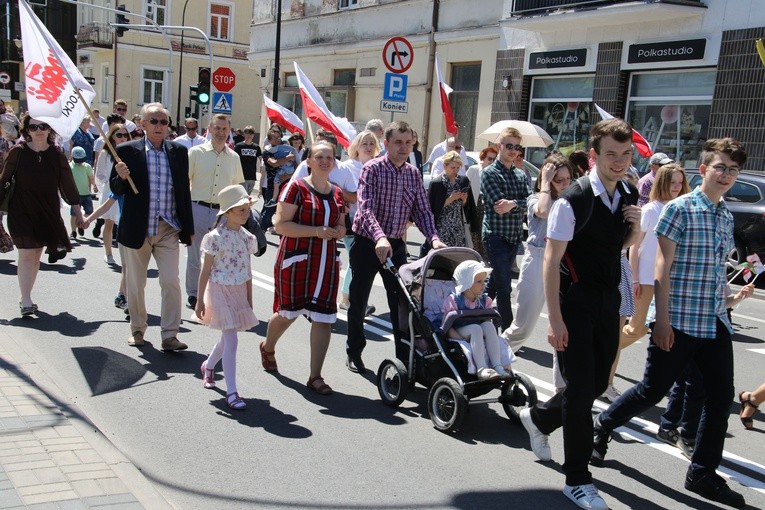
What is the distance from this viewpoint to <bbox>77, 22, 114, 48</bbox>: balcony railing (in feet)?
164

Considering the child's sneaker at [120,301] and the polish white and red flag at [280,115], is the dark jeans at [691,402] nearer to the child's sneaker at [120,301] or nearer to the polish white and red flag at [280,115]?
the child's sneaker at [120,301]

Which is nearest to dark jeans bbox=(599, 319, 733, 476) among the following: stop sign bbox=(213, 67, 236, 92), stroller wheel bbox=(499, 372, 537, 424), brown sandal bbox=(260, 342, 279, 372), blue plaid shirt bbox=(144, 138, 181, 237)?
stroller wheel bbox=(499, 372, 537, 424)

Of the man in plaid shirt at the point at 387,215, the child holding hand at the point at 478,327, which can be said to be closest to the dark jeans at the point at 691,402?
the child holding hand at the point at 478,327

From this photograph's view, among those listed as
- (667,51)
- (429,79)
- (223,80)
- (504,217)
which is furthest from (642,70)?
(504,217)

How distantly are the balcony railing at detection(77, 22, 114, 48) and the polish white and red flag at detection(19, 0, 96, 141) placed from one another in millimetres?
45028

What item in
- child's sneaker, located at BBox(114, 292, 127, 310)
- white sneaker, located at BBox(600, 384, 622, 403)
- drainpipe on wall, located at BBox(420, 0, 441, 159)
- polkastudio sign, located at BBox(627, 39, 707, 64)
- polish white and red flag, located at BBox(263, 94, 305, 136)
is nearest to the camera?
white sneaker, located at BBox(600, 384, 622, 403)

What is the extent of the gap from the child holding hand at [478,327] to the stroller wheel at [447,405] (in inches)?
8.8

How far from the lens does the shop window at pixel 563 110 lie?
21.0 meters

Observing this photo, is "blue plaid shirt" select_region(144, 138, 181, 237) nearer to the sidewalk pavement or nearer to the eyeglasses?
the sidewalk pavement

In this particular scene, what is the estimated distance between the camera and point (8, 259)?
11.2 meters

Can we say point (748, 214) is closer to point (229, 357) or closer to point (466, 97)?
point (229, 357)

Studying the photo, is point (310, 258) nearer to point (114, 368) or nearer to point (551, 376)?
point (114, 368)

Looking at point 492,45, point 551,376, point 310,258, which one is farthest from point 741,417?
point 492,45

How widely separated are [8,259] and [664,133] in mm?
14086
